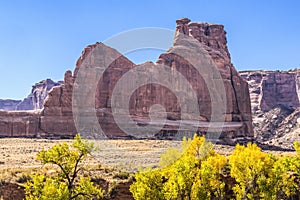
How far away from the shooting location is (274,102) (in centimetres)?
15825

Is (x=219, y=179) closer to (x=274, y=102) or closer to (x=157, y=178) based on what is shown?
(x=157, y=178)

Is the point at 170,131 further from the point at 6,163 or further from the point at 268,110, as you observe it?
the point at 268,110

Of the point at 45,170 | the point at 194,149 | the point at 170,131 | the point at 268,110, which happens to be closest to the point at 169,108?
the point at 170,131

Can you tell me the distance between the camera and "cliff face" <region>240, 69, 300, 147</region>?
126 metres

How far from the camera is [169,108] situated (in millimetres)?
86938

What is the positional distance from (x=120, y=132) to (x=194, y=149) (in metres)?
41.0

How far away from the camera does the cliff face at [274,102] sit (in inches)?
4941

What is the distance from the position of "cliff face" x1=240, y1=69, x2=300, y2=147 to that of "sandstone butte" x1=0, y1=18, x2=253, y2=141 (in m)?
33.2

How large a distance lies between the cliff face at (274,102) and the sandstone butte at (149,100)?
33.2 metres

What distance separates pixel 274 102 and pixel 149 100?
86964 millimetres

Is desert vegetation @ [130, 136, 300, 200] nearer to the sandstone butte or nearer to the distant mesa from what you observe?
the distant mesa

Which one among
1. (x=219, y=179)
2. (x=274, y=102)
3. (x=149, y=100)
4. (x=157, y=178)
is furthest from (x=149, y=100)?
(x=274, y=102)

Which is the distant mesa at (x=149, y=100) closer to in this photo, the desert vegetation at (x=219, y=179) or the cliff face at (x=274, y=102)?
the cliff face at (x=274, y=102)

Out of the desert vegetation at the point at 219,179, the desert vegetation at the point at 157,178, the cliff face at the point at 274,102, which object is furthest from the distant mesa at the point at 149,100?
the desert vegetation at the point at 219,179
